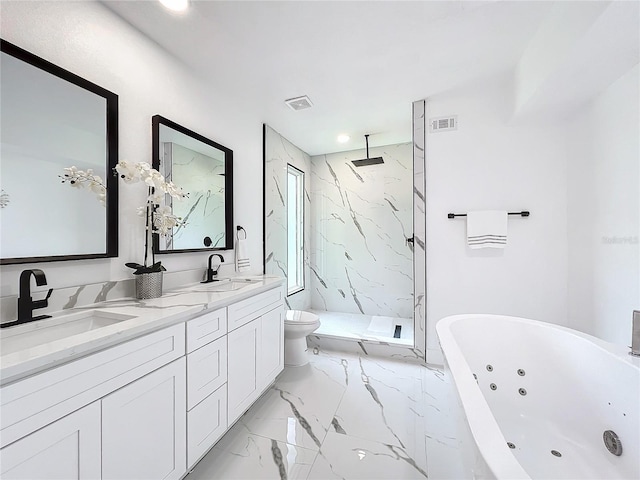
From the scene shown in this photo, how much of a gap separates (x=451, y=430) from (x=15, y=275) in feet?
7.99

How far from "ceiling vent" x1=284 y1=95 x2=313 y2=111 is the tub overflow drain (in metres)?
2.90

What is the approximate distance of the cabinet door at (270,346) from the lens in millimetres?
1896

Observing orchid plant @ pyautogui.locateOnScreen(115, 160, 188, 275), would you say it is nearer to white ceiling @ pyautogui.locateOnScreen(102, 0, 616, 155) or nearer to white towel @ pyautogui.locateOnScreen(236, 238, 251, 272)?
white towel @ pyautogui.locateOnScreen(236, 238, 251, 272)

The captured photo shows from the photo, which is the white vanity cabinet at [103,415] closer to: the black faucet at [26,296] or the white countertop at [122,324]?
the white countertop at [122,324]

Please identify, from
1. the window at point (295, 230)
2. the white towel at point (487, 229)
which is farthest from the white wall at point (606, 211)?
the window at point (295, 230)

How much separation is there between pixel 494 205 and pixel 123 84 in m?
2.93

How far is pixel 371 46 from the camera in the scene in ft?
5.92

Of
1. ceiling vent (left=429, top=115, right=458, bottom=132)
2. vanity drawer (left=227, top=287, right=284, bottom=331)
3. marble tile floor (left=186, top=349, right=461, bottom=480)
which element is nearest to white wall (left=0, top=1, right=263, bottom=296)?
vanity drawer (left=227, top=287, right=284, bottom=331)

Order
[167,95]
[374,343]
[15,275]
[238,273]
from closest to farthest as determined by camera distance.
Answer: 1. [15,275]
2. [167,95]
3. [238,273]
4. [374,343]

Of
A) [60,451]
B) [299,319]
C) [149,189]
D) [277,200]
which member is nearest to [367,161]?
[277,200]

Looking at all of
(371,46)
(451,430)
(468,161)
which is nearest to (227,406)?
(451,430)

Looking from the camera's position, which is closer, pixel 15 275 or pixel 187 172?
pixel 15 275

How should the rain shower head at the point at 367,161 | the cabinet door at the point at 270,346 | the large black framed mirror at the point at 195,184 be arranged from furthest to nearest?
the rain shower head at the point at 367,161 → the cabinet door at the point at 270,346 → the large black framed mirror at the point at 195,184

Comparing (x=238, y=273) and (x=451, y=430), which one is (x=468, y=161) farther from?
(x=238, y=273)
